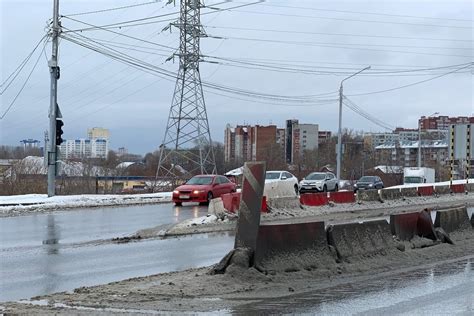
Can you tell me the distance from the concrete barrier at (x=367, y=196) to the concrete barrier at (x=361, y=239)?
1889cm

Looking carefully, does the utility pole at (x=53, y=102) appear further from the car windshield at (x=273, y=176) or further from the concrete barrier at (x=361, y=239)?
the concrete barrier at (x=361, y=239)

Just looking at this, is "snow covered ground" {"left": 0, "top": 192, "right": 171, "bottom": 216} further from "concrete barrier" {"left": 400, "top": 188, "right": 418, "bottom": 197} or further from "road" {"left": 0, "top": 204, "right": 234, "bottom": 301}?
"concrete barrier" {"left": 400, "top": 188, "right": 418, "bottom": 197}

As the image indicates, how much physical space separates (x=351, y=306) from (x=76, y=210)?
851 inches

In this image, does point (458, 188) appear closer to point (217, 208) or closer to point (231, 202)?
point (231, 202)

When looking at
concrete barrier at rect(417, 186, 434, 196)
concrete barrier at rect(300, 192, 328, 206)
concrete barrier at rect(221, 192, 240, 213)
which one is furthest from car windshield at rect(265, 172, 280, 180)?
concrete barrier at rect(221, 192, 240, 213)

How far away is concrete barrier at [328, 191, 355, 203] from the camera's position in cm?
2989

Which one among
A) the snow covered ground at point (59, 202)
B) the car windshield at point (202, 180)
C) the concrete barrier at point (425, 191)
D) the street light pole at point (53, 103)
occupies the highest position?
the street light pole at point (53, 103)

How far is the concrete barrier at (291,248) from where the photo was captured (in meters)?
10.4

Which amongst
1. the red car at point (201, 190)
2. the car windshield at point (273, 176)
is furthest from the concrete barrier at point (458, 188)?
the red car at point (201, 190)

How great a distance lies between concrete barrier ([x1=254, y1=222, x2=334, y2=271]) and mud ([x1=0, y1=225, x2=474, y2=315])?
13 cm

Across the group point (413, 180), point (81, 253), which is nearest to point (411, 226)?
point (81, 253)

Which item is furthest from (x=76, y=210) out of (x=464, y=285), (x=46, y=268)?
(x=464, y=285)

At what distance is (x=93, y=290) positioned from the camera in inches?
374

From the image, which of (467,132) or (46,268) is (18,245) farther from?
(467,132)
